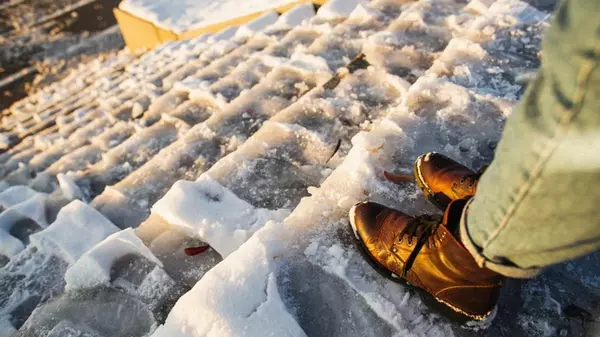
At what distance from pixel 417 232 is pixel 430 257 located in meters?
0.11

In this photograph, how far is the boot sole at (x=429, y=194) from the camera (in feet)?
5.28

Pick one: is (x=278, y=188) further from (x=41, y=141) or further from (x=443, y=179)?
(x=41, y=141)

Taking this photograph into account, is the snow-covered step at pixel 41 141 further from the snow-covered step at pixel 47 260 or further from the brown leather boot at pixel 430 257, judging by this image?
the brown leather boot at pixel 430 257

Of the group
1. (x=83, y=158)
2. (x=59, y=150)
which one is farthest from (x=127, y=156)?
(x=59, y=150)

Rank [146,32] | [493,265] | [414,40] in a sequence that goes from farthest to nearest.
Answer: [146,32]
[414,40]
[493,265]

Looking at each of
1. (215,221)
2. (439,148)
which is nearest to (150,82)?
(215,221)

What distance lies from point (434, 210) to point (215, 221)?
89 cm

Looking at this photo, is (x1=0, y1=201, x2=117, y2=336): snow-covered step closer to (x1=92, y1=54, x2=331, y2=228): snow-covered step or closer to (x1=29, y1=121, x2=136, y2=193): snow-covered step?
(x1=92, y1=54, x2=331, y2=228): snow-covered step

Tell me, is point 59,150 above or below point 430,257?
below

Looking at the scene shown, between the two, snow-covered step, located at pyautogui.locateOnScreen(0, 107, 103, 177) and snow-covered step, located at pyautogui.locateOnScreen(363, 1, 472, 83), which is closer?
snow-covered step, located at pyautogui.locateOnScreen(363, 1, 472, 83)

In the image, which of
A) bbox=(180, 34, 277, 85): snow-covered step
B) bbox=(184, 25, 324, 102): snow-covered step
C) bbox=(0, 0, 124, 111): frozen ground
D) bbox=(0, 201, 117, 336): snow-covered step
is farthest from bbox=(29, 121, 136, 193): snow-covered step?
bbox=(0, 0, 124, 111): frozen ground

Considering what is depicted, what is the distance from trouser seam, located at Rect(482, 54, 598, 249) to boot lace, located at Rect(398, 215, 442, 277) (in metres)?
0.40

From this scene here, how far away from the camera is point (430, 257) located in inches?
49.9

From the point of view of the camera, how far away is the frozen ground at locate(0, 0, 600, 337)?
133cm
